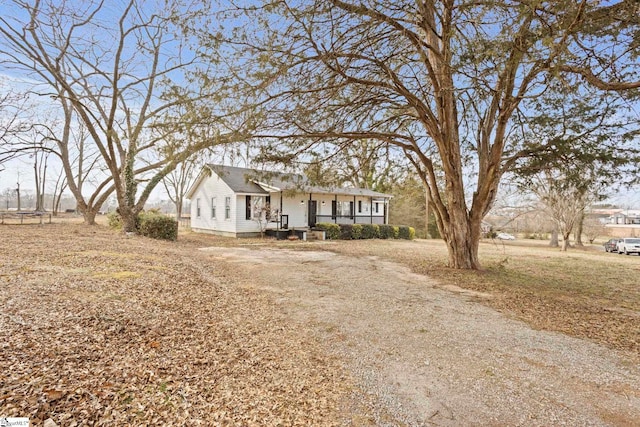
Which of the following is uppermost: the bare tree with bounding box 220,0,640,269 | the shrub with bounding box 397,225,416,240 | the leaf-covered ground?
the bare tree with bounding box 220,0,640,269

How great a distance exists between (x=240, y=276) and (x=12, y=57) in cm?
1558

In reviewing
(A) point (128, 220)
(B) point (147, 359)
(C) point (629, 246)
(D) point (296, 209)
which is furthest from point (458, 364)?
(C) point (629, 246)

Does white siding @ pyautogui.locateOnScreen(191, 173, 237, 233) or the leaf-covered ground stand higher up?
white siding @ pyautogui.locateOnScreen(191, 173, 237, 233)

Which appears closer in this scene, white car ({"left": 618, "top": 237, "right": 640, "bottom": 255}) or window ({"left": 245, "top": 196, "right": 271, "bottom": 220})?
window ({"left": 245, "top": 196, "right": 271, "bottom": 220})

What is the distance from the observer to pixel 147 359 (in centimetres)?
311

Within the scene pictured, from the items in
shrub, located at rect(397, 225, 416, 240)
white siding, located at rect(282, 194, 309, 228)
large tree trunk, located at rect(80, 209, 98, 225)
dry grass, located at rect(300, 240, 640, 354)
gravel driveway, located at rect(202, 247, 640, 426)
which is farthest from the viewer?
shrub, located at rect(397, 225, 416, 240)

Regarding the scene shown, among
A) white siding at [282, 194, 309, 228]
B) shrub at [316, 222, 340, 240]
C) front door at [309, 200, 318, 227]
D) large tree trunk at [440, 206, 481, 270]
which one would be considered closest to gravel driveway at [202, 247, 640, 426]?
large tree trunk at [440, 206, 481, 270]

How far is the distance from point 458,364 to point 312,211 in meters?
19.8

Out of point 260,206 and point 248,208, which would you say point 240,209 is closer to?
point 248,208

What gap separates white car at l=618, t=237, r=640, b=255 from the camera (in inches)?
918

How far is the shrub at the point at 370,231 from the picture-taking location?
22422 mm

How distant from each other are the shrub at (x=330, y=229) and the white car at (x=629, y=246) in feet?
67.3

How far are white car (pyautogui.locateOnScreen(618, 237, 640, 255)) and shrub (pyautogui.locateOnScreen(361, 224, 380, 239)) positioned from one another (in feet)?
57.4

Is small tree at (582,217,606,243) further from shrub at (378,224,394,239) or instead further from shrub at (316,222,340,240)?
shrub at (316,222,340,240)
